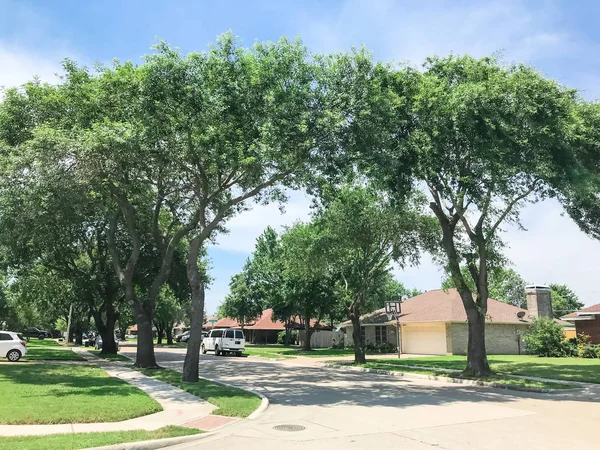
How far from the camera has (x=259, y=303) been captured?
6238cm

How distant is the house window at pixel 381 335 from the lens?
149 feet

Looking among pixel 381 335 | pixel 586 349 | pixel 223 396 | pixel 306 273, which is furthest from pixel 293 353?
pixel 223 396

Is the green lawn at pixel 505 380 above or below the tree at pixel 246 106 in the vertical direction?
below

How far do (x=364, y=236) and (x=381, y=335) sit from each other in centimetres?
1997

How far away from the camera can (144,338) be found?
23.3 metres

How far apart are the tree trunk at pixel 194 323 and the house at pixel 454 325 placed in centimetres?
2435

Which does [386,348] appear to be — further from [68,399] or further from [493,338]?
[68,399]

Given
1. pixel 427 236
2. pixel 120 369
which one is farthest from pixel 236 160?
pixel 427 236

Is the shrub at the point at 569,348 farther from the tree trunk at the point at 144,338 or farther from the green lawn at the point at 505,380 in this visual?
the tree trunk at the point at 144,338

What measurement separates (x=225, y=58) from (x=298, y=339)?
174 ft

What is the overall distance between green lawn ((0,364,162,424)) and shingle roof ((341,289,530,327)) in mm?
26987

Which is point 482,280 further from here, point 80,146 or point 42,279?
point 42,279

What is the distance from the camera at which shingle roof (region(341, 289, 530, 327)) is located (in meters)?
38.6

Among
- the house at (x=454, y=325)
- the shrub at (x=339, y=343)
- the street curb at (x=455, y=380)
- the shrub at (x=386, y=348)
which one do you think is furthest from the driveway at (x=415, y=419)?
the shrub at (x=339, y=343)
